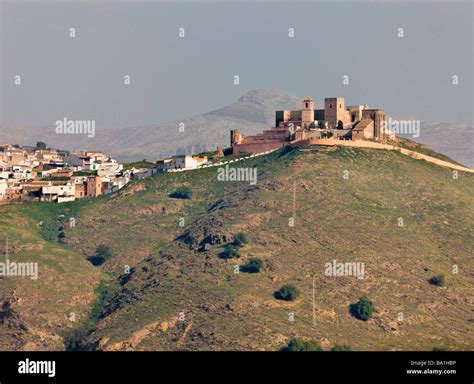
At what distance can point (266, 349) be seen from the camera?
116 metres

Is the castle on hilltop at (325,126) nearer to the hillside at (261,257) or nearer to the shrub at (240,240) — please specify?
the hillside at (261,257)

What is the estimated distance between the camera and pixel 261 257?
13288 cm

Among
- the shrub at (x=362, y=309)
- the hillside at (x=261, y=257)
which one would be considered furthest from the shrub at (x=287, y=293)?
the shrub at (x=362, y=309)

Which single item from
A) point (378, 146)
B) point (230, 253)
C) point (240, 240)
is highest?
point (378, 146)

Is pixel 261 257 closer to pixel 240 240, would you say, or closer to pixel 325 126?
pixel 240 240

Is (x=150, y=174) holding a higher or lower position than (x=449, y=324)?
higher

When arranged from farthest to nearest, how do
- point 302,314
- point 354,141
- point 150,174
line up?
point 150,174 → point 354,141 → point 302,314

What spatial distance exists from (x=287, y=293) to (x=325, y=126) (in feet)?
127

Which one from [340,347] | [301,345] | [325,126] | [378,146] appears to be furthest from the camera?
[325,126]

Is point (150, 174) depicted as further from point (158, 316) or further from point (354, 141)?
point (158, 316)

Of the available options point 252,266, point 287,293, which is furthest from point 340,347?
point 252,266

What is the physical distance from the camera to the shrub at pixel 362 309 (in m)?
124

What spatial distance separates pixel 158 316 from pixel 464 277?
91.8 ft
